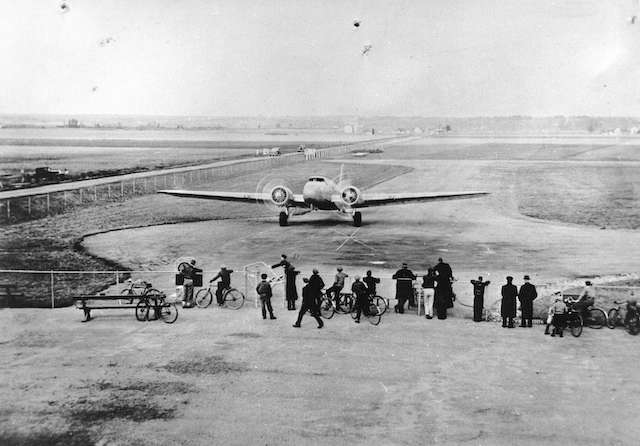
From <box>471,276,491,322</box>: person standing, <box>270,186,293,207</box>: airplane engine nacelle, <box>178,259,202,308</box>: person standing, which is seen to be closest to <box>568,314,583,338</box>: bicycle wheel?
<box>471,276,491,322</box>: person standing

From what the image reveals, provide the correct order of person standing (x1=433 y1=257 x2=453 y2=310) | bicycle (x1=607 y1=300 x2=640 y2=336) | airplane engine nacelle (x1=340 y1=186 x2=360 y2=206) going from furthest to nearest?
airplane engine nacelle (x1=340 y1=186 x2=360 y2=206)
person standing (x1=433 y1=257 x2=453 y2=310)
bicycle (x1=607 y1=300 x2=640 y2=336)

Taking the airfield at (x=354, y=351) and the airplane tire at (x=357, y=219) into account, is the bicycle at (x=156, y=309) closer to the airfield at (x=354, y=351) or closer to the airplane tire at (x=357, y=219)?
the airfield at (x=354, y=351)

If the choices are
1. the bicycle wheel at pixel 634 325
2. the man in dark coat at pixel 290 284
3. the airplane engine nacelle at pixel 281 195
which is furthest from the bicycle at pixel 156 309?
the bicycle wheel at pixel 634 325

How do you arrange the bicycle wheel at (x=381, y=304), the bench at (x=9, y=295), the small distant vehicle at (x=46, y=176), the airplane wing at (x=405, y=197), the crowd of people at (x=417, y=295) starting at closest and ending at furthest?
1. the crowd of people at (x=417, y=295)
2. the bicycle wheel at (x=381, y=304)
3. the bench at (x=9, y=295)
4. the airplane wing at (x=405, y=197)
5. the small distant vehicle at (x=46, y=176)

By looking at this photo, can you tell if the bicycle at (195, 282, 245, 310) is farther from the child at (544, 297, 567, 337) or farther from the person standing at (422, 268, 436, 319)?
the child at (544, 297, 567, 337)

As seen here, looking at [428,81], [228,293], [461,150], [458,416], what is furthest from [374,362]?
[461,150]
